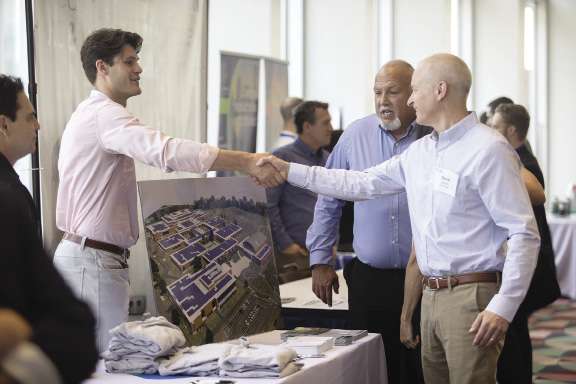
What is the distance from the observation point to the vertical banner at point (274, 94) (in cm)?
801

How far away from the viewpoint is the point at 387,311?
3762mm

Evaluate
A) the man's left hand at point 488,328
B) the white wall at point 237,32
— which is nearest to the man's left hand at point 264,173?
the man's left hand at point 488,328

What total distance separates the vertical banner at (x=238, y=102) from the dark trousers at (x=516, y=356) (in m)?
3.29

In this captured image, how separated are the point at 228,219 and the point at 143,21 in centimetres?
205

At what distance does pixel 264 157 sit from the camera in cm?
346

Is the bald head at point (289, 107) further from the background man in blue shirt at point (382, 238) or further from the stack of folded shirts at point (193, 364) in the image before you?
the stack of folded shirts at point (193, 364)

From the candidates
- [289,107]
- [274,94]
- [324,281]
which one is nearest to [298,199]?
[289,107]

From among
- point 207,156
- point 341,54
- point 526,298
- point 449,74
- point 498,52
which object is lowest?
point 526,298

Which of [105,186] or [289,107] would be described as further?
[289,107]

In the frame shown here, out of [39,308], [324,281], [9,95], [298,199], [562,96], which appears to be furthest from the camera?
[562,96]

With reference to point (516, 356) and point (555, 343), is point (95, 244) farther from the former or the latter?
point (555, 343)

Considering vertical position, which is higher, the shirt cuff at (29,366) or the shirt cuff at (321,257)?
the shirt cuff at (29,366)

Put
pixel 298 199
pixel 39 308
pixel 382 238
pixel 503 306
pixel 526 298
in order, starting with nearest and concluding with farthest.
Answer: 1. pixel 39 308
2. pixel 503 306
3. pixel 382 238
4. pixel 526 298
5. pixel 298 199

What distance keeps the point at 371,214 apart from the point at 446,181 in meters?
0.91
